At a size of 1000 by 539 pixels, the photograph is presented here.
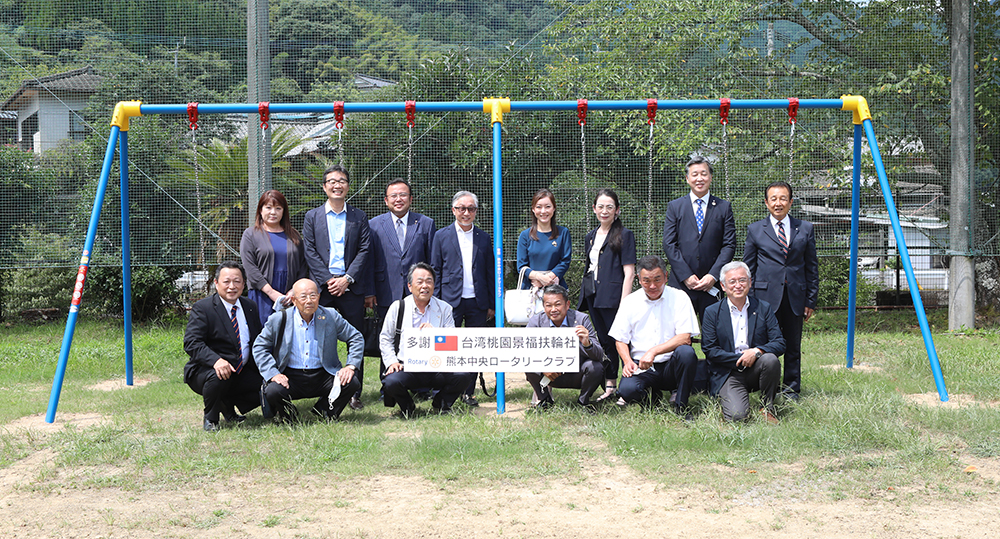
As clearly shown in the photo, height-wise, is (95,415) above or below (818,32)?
below

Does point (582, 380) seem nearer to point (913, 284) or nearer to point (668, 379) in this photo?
point (668, 379)

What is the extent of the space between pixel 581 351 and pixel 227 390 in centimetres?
226

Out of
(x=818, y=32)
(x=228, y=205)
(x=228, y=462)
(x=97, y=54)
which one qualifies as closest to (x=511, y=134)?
(x=228, y=205)

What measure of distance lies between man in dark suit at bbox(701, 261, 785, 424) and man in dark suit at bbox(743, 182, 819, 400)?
1.68 feet

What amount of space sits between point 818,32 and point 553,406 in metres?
6.39

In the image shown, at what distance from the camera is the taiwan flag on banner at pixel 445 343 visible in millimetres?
5105

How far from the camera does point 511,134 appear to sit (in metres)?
8.84

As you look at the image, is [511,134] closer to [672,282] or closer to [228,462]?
[672,282]

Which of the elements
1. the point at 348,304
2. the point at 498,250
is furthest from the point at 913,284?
the point at 348,304

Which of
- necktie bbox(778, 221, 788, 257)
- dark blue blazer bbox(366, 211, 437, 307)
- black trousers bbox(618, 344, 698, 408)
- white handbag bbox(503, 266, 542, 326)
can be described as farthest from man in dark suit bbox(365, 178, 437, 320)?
necktie bbox(778, 221, 788, 257)

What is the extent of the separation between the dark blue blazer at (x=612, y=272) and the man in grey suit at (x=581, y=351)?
435 mm

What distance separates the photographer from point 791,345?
5.66m

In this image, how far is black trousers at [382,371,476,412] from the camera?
5.18 meters

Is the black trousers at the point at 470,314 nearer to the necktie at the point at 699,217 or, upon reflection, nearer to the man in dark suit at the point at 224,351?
the man in dark suit at the point at 224,351
